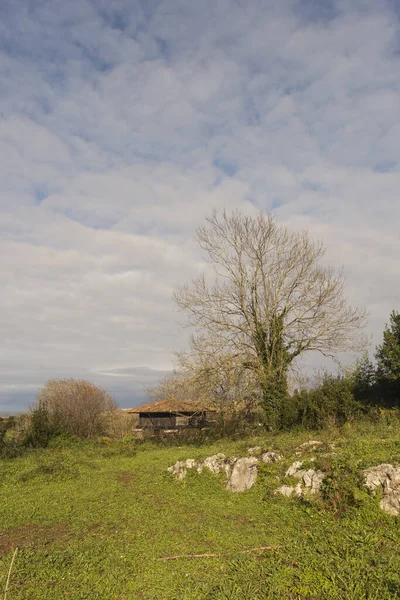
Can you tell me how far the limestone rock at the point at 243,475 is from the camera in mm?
9531

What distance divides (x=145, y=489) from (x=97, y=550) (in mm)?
4396

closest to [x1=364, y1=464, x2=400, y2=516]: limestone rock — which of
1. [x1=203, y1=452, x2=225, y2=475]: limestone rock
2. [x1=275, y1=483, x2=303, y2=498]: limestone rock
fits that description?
[x1=275, y1=483, x2=303, y2=498]: limestone rock

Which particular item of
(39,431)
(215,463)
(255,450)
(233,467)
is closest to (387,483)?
(233,467)

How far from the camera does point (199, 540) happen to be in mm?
6684

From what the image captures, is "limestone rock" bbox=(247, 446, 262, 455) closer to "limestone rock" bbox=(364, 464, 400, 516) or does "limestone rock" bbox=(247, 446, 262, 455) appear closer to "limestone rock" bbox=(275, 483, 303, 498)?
"limestone rock" bbox=(275, 483, 303, 498)

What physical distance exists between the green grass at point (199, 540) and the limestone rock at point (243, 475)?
239 millimetres

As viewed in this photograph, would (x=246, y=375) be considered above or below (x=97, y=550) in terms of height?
above

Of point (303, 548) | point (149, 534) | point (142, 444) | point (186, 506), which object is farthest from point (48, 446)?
point (303, 548)

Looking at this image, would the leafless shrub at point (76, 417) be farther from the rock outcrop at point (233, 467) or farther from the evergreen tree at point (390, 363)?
the evergreen tree at point (390, 363)

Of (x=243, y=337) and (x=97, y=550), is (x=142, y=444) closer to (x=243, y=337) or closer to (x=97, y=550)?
(x=243, y=337)

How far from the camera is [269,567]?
536 cm

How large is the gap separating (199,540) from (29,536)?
11.1 feet

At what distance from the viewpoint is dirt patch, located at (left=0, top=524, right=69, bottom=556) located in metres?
6.86

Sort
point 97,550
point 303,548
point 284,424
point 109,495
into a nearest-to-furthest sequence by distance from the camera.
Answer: point 303,548
point 97,550
point 109,495
point 284,424
